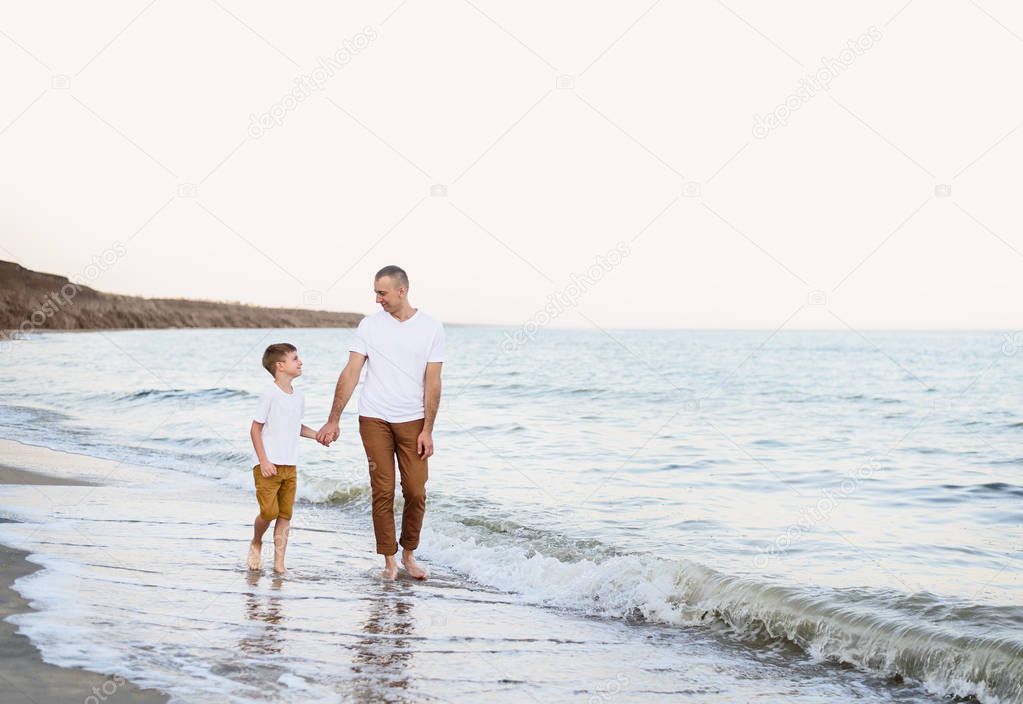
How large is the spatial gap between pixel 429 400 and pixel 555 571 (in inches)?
66.7

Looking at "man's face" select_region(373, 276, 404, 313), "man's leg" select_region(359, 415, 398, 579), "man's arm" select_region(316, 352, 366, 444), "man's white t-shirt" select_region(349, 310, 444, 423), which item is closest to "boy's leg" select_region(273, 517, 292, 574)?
"man's leg" select_region(359, 415, 398, 579)

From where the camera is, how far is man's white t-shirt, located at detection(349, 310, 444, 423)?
6.12m

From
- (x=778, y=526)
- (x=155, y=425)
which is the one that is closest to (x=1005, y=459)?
(x=778, y=526)

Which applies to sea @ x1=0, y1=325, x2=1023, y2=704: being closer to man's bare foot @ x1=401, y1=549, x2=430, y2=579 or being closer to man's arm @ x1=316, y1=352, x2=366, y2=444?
man's bare foot @ x1=401, y1=549, x2=430, y2=579

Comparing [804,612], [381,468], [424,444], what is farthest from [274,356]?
[804,612]

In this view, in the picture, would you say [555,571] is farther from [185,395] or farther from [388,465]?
[185,395]

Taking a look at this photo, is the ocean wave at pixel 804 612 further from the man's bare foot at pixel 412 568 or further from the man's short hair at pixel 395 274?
the man's short hair at pixel 395 274

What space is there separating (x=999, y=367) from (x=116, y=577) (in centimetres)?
4681

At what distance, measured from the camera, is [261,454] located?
Answer: 19.9 ft

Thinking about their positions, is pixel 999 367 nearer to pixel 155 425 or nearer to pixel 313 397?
pixel 313 397

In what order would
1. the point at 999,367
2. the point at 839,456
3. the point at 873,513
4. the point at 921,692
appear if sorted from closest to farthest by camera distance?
the point at 921,692 < the point at 873,513 < the point at 839,456 < the point at 999,367

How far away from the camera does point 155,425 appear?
17.2 metres

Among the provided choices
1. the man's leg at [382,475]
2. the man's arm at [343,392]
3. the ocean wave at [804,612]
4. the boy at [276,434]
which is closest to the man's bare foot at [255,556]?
the boy at [276,434]

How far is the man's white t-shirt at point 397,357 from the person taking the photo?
612 cm
